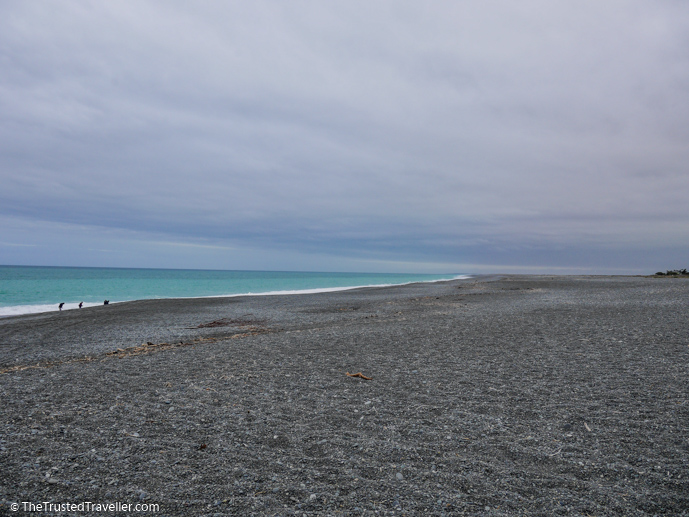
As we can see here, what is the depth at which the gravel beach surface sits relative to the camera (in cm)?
402

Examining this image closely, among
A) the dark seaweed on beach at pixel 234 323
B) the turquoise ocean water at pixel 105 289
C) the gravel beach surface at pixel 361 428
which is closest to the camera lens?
the gravel beach surface at pixel 361 428

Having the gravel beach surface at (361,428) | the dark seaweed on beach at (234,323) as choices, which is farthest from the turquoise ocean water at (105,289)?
the gravel beach surface at (361,428)

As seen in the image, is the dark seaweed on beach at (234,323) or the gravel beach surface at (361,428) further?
the dark seaweed on beach at (234,323)

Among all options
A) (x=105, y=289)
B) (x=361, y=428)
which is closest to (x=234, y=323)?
(x=361, y=428)

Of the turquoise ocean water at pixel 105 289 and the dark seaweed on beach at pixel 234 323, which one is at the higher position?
the turquoise ocean water at pixel 105 289

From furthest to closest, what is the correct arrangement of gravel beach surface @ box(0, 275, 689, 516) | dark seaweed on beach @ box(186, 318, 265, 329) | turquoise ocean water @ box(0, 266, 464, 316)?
turquoise ocean water @ box(0, 266, 464, 316), dark seaweed on beach @ box(186, 318, 265, 329), gravel beach surface @ box(0, 275, 689, 516)

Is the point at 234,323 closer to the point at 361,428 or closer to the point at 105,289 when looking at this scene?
the point at 361,428

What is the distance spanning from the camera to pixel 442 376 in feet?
27.1

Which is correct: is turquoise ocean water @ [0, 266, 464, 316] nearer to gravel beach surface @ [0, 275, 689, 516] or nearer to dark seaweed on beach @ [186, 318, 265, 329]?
dark seaweed on beach @ [186, 318, 265, 329]

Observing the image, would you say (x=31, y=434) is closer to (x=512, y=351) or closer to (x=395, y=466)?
(x=395, y=466)

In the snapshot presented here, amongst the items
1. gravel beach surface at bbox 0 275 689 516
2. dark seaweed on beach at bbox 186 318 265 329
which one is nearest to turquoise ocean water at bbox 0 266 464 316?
dark seaweed on beach at bbox 186 318 265 329

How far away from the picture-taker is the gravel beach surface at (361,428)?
402 centimetres

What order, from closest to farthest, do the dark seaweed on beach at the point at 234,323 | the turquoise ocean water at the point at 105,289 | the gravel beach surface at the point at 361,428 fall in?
the gravel beach surface at the point at 361,428
the dark seaweed on beach at the point at 234,323
the turquoise ocean water at the point at 105,289

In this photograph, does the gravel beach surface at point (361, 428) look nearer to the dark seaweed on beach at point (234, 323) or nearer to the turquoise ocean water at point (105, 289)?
the dark seaweed on beach at point (234, 323)
